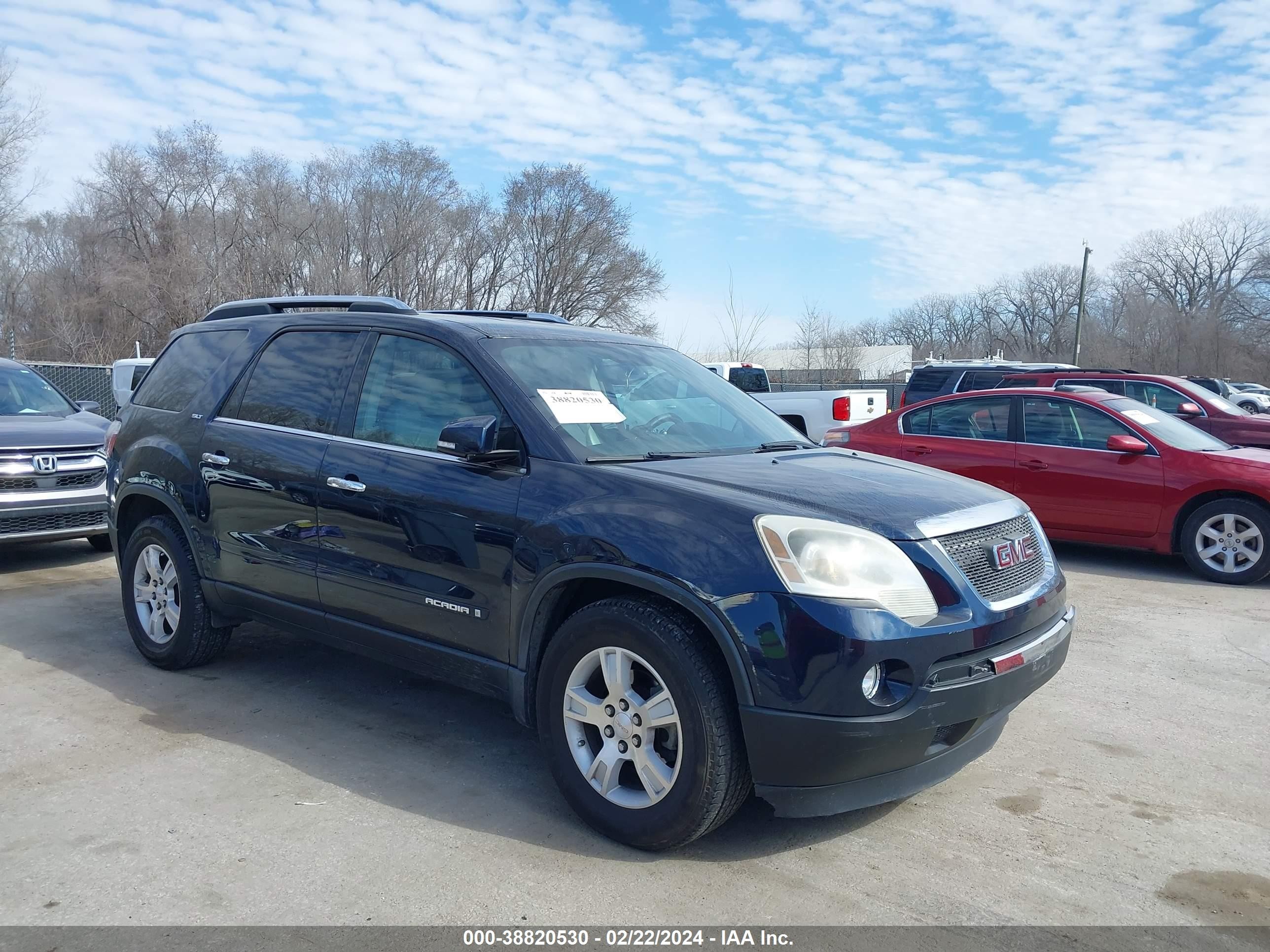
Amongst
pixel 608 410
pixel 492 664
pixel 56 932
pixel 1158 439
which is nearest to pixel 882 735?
pixel 492 664

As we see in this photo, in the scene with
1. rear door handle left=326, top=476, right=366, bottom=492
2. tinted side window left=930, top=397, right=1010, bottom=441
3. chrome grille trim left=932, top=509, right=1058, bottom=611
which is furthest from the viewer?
tinted side window left=930, top=397, right=1010, bottom=441

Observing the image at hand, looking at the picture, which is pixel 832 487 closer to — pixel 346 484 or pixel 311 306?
pixel 346 484

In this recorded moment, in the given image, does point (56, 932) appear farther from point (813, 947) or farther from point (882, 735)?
point (882, 735)

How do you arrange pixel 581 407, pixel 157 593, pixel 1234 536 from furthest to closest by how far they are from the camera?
pixel 1234 536
pixel 157 593
pixel 581 407

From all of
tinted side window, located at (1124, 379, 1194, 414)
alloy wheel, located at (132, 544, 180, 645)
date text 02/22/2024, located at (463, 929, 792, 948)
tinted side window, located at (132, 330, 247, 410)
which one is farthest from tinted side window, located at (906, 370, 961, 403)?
date text 02/22/2024, located at (463, 929, 792, 948)

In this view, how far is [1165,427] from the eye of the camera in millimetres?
8688

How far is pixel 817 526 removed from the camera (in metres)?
3.26

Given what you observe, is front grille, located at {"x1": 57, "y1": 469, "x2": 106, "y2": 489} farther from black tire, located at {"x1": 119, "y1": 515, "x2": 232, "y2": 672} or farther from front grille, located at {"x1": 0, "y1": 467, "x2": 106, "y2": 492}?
black tire, located at {"x1": 119, "y1": 515, "x2": 232, "y2": 672}

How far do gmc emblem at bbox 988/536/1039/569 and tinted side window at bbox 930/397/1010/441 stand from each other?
5.59m

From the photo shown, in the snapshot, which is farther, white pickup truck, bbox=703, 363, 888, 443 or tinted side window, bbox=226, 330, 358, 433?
white pickup truck, bbox=703, 363, 888, 443

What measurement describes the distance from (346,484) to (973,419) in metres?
6.75

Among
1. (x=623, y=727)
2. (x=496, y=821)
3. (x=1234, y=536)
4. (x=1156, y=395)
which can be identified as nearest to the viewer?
(x=623, y=727)

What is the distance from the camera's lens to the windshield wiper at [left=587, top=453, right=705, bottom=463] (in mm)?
3789

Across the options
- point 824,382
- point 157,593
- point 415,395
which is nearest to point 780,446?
point 415,395
